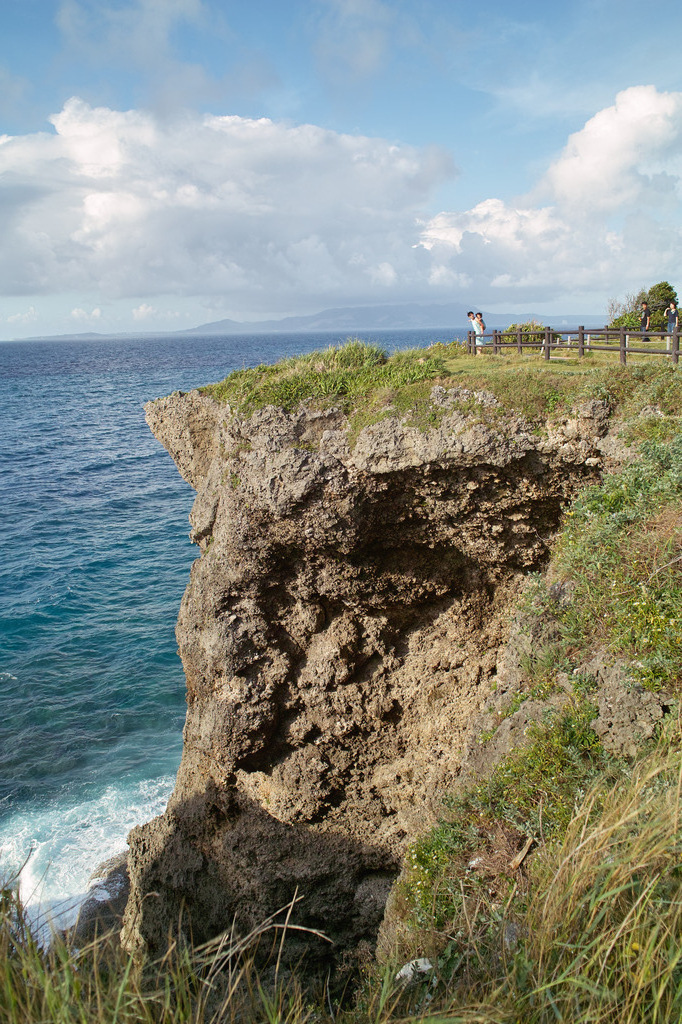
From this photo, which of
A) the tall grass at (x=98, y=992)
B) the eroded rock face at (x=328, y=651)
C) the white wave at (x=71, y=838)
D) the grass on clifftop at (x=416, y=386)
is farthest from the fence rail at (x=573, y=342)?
the white wave at (x=71, y=838)

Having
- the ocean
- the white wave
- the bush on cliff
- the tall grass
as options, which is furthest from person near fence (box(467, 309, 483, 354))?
the tall grass

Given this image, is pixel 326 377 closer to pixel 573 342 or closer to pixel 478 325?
pixel 573 342

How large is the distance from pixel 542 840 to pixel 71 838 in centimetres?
1475

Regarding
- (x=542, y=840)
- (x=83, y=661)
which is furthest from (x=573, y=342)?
(x=83, y=661)

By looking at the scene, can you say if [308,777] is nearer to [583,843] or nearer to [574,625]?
[574,625]

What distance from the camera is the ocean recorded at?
16.3 meters

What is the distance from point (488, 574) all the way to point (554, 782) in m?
5.08

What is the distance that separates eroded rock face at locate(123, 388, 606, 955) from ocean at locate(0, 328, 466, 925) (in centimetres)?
359

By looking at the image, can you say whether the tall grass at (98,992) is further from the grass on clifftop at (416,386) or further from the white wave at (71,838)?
the white wave at (71,838)

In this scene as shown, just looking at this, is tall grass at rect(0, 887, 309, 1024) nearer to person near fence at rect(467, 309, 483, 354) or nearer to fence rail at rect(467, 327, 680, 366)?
fence rail at rect(467, 327, 680, 366)

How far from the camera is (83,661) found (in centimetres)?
2216

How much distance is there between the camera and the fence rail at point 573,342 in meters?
13.9

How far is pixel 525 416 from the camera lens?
10.7 m

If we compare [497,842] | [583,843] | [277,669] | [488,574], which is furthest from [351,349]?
[583,843]
